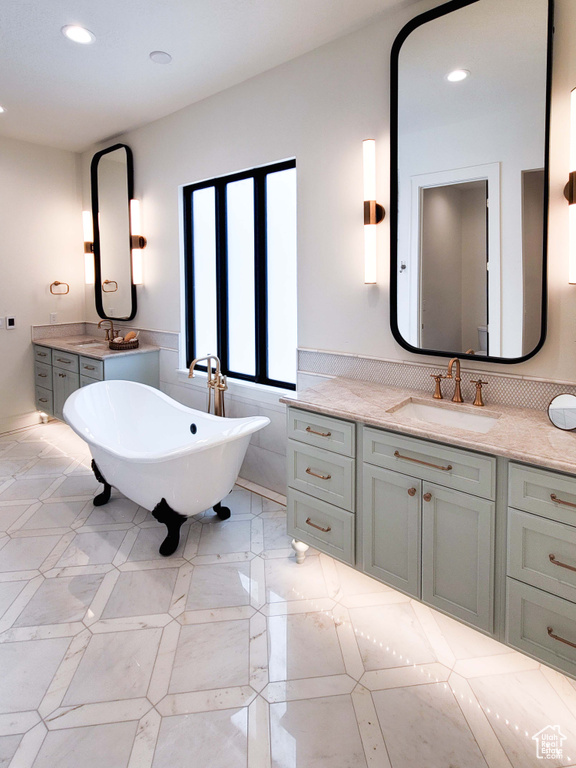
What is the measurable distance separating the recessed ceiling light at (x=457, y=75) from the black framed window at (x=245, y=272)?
3.64 feet

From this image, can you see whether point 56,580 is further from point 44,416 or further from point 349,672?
point 44,416

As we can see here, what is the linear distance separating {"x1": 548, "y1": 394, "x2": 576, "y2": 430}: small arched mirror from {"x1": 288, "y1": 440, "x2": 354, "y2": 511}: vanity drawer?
79cm

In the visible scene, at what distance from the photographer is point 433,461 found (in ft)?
5.83

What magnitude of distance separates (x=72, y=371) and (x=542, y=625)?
3.75 meters

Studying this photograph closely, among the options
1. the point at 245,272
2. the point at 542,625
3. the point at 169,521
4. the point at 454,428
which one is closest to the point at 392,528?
the point at 454,428

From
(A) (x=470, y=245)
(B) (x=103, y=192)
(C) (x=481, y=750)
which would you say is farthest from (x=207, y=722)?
(B) (x=103, y=192)

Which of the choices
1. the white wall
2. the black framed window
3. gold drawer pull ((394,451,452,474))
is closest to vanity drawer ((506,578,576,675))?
gold drawer pull ((394,451,452,474))

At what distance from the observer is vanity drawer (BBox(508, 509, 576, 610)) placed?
4.90 feet

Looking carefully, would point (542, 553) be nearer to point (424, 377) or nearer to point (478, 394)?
point (478, 394)

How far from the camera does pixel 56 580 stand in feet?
7.57

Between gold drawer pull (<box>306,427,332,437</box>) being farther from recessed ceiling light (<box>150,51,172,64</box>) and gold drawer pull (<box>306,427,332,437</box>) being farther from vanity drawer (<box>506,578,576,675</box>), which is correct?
recessed ceiling light (<box>150,51,172,64</box>)

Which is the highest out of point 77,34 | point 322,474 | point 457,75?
point 77,34

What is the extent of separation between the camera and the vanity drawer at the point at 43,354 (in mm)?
4375

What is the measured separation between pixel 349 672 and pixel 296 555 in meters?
0.73
